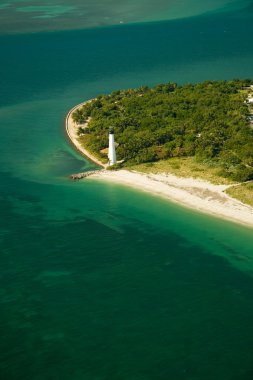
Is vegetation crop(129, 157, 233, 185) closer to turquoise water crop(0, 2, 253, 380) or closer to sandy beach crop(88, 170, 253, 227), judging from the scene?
sandy beach crop(88, 170, 253, 227)

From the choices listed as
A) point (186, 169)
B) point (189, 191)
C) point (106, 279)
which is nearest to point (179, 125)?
point (186, 169)

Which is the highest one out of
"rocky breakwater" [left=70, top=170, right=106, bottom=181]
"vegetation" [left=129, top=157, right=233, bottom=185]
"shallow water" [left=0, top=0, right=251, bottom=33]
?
"shallow water" [left=0, top=0, right=251, bottom=33]

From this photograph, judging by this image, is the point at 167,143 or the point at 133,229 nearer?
the point at 133,229

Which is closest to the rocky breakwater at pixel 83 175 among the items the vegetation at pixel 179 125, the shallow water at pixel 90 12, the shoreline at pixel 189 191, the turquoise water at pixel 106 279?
the shoreline at pixel 189 191

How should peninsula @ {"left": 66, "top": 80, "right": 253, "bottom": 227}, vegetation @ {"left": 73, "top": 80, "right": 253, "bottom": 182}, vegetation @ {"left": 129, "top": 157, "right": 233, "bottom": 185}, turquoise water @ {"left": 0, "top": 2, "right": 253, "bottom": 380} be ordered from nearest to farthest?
turquoise water @ {"left": 0, "top": 2, "right": 253, "bottom": 380} < peninsula @ {"left": 66, "top": 80, "right": 253, "bottom": 227} < vegetation @ {"left": 129, "top": 157, "right": 233, "bottom": 185} < vegetation @ {"left": 73, "top": 80, "right": 253, "bottom": 182}

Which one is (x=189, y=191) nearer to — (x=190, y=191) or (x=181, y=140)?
(x=190, y=191)

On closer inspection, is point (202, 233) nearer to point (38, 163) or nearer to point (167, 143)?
point (167, 143)

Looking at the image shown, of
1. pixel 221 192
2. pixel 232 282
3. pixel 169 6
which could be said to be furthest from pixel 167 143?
pixel 169 6

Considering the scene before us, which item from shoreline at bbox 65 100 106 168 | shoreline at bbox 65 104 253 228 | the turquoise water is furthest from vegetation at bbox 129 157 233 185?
shoreline at bbox 65 100 106 168
